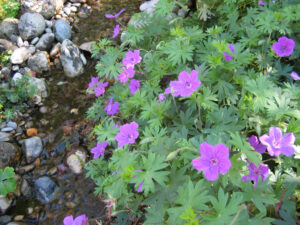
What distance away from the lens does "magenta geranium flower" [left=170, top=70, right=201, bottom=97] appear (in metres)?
1.64

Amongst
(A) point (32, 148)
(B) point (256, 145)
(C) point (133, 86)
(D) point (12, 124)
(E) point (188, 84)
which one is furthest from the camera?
(D) point (12, 124)

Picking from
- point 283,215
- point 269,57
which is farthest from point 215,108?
point 269,57

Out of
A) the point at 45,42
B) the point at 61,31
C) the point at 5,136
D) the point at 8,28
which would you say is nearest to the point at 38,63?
the point at 45,42

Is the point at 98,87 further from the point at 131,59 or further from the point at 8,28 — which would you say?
the point at 8,28

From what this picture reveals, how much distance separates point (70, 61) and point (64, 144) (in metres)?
1.51

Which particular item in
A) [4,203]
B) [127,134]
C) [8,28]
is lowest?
[4,203]

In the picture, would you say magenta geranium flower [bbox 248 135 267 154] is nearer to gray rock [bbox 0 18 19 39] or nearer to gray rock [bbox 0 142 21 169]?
gray rock [bbox 0 142 21 169]

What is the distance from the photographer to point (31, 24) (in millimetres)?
4617

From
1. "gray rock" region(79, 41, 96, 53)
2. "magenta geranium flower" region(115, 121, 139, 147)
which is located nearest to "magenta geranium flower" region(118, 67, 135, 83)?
"magenta geranium flower" region(115, 121, 139, 147)

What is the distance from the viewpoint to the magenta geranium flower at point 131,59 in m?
2.27

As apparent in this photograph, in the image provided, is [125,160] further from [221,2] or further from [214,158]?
[221,2]

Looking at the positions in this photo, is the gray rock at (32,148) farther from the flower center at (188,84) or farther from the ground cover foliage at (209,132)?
the flower center at (188,84)

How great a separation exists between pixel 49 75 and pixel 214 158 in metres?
3.74

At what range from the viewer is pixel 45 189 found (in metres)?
2.98
